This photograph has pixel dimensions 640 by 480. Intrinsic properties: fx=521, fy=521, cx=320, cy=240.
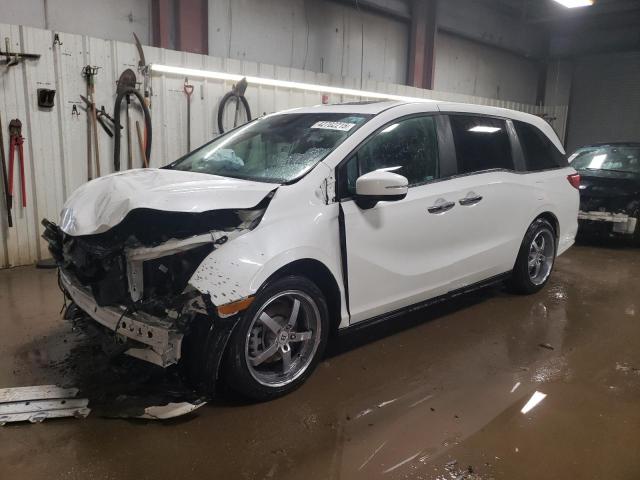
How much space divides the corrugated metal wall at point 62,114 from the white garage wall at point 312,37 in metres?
1.51

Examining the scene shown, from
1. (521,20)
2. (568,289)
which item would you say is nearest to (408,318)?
(568,289)

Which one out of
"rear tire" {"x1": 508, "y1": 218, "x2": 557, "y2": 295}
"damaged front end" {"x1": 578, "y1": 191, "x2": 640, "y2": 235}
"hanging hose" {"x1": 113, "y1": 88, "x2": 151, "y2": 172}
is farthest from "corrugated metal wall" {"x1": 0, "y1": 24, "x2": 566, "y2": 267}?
"damaged front end" {"x1": 578, "y1": 191, "x2": 640, "y2": 235}

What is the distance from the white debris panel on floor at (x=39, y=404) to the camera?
8.27 ft

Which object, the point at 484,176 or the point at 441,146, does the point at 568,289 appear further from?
the point at 441,146

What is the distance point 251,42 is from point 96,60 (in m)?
2.93

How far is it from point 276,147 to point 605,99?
13.9 m

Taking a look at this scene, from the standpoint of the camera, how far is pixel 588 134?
14.5 m

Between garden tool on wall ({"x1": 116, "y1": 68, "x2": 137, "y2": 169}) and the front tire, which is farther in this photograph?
garden tool on wall ({"x1": 116, "y1": 68, "x2": 137, "y2": 169})

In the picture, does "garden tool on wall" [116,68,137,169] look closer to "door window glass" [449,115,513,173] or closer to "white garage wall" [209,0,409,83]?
"white garage wall" [209,0,409,83]

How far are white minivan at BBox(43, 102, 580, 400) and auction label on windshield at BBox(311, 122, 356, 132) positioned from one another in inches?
0.5

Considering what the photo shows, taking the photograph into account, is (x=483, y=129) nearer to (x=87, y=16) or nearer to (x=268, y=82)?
(x=268, y=82)

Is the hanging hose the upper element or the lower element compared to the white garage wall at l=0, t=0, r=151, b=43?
lower

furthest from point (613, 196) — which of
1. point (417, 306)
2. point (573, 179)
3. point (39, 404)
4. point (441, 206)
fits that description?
point (39, 404)

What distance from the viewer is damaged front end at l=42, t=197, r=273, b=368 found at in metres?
2.33
